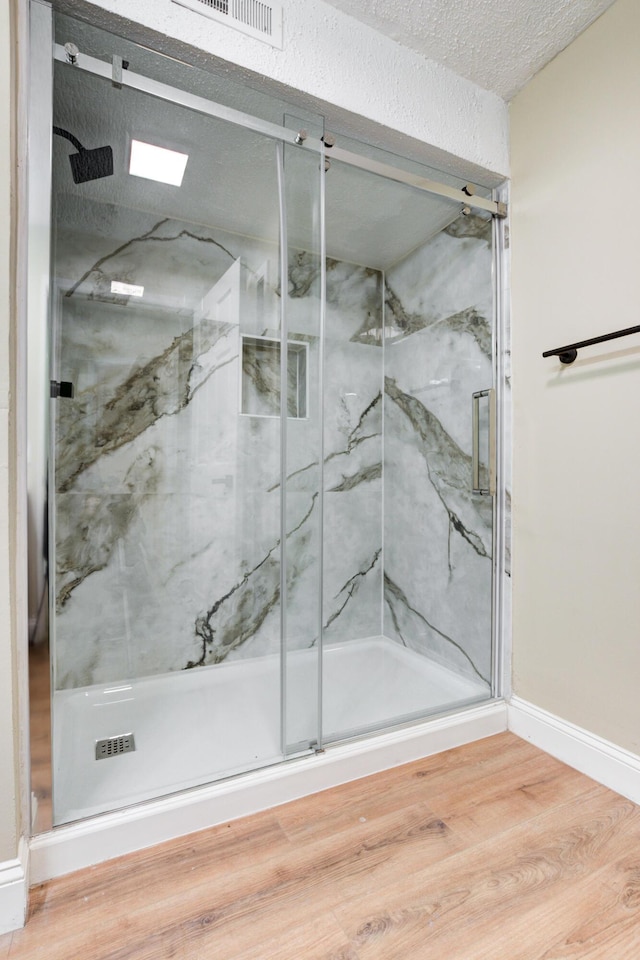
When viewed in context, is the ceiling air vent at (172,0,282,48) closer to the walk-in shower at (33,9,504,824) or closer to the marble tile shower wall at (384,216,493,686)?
the walk-in shower at (33,9,504,824)

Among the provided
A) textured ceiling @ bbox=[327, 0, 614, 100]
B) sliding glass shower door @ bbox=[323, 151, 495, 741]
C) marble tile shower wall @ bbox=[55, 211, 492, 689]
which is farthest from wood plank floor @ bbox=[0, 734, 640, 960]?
textured ceiling @ bbox=[327, 0, 614, 100]

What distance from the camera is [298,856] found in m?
1.19

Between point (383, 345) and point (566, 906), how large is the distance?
2.19 m

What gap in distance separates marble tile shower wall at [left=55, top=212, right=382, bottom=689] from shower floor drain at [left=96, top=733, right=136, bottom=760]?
260 mm

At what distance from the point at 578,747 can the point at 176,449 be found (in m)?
1.81

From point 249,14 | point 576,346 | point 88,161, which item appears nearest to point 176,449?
point 88,161

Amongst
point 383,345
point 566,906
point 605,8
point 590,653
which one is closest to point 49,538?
point 566,906

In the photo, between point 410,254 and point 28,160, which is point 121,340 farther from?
point 410,254

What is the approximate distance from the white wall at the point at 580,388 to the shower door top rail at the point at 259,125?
7.5 inches

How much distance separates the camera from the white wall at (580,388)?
4.66ft

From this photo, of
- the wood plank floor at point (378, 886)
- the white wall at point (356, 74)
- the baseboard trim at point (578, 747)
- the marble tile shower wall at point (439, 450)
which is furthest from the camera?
the marble tile shower wall at point (439, 450)

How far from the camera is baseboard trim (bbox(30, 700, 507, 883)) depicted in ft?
3.74

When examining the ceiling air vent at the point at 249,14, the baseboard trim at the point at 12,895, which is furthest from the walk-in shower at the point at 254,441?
the baseboard trim at the point at 12,895

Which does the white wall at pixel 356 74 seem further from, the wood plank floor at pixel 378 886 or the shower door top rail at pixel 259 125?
the wood plank floor at pixel 378 886
